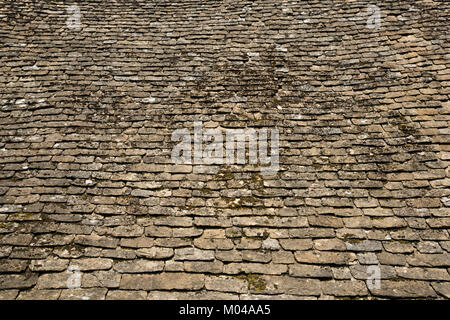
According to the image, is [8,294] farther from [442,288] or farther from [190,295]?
[442,288]

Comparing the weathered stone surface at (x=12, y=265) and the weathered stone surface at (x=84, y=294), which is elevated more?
the weathered stone surface at (x=12, y=265)

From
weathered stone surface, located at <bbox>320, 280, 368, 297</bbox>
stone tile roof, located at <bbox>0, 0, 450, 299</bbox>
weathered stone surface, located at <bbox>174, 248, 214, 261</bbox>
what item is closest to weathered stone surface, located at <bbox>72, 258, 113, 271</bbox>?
stone tile roof, located at <bbox>0, 0, 450, 299</bbox>

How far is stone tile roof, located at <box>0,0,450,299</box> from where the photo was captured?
3148 millimetres

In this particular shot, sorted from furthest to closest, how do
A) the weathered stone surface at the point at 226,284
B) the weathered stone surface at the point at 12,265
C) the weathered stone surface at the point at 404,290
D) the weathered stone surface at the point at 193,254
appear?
the weathered stone surface at the point at 193,254, the weathered stone surface at the point at 12,265, the weathered stone surface at the point at 226,284, the weathered stone surface at the point at 404,290

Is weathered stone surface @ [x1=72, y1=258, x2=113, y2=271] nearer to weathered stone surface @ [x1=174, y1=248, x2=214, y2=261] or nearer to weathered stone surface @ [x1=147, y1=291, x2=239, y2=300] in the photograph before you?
weathered stone surface @ [x1=147, y1=291, x2=239, y2=300]

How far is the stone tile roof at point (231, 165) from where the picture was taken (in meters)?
3.15

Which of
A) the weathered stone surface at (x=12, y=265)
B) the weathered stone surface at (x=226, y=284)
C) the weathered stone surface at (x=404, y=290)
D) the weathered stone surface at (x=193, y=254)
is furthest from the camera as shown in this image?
the weathered stone surface at (x=193, y=254)

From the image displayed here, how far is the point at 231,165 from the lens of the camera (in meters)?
4.08

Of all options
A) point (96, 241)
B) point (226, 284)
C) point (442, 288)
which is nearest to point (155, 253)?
point (96, 241)

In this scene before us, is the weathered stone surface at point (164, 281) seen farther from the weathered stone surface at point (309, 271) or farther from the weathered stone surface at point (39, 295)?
the weathered stone surface at point (309, 271)

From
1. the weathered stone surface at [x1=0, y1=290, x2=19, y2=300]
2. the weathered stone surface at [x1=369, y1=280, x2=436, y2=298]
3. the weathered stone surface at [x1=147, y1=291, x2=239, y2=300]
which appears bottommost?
the weathered stone surface at [x1=147, y1=291, x2=239, y2=300]

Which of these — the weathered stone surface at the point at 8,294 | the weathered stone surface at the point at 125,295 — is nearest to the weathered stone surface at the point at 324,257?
the weathered stone surface at the point at 125,295
